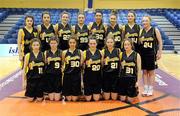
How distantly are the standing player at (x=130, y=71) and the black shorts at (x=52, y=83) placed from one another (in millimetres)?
843

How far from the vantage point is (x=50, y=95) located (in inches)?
181

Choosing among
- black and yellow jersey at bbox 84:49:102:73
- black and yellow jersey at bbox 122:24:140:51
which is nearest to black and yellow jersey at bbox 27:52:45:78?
black and yellow jersey at bbox 84:49:102:73

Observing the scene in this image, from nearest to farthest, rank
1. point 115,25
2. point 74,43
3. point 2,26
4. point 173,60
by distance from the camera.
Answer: point 74,43 < point 115,25 < point 173,60 < point 2,26

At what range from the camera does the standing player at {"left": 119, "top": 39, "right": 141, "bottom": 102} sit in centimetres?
447

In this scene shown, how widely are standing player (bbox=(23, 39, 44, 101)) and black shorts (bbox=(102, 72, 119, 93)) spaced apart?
0.86 m

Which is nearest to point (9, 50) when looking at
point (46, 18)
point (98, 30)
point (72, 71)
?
point (46, 18)

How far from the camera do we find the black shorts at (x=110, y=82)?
14.9 ft

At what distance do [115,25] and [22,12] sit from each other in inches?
423

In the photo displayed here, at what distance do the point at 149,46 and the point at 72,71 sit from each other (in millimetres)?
1169

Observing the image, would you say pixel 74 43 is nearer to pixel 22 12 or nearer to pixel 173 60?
pixel 173 60

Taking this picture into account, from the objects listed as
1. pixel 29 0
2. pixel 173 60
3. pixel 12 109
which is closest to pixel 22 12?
pixel 29 0

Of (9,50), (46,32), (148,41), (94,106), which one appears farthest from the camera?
(9,50)

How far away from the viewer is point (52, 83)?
453cm

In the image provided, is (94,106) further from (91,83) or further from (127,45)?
(127,45)
